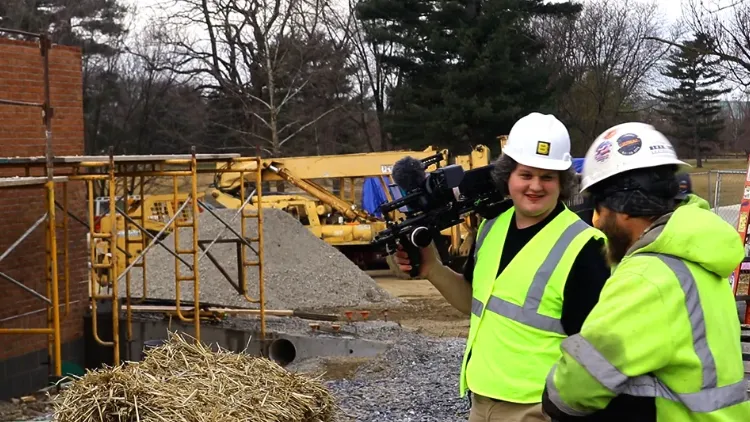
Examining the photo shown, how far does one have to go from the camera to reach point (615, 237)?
2727 millimetres

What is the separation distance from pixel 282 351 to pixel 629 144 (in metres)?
9.63

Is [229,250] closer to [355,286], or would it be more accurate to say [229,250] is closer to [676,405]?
[355,286]

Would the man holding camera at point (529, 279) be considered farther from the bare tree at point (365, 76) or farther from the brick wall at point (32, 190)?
the bare tree at point (365, 76)

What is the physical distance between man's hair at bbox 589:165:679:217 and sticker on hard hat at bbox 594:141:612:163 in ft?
0.27

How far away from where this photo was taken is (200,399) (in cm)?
588

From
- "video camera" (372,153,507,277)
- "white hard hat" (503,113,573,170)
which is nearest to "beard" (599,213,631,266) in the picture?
"white hard hat" (503,113,573,170)

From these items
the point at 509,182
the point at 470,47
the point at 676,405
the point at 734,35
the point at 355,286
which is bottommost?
the point at 355,286

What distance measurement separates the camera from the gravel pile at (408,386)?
7676 mm

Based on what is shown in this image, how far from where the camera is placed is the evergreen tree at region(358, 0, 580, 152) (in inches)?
1372

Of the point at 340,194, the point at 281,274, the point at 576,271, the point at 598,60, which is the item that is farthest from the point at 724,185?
the point at 576,271

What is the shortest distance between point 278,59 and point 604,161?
36783 mm

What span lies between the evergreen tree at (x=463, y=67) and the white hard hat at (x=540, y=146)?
30.6 metres

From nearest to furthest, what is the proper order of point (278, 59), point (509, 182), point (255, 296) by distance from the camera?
point (509, 182)
point (255, 296)
point (278, 59)

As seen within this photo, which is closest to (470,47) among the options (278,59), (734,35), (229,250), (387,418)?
(278,59)
